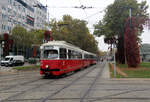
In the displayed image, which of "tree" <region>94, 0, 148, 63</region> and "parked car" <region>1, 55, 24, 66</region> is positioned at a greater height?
"tree" <region>94, 0, 148, 63</region>

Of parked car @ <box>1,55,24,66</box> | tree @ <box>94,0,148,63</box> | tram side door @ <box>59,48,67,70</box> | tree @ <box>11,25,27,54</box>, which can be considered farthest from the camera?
tree @ <box>11,25,27,54</box>

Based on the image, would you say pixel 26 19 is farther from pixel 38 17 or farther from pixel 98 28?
pixel 98 28

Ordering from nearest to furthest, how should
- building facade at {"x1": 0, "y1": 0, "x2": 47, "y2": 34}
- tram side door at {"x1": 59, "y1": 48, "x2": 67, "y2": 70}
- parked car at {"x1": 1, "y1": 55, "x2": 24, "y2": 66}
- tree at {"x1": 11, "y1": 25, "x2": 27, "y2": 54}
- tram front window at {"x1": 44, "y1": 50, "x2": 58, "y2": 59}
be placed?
tram front window at {"x1": 44, "y1": 50, "x2": 58, "y2": 59}
tram side door at {"x1": 59, "y1": 48, "x2": 67, "y2": 70}
parked car at {"x1": 1, "y1": 55, "x2": 24, "y2": 66}
tree at {"x1": 11, "y1": 25, "x2": 27, "y2": 54}
building facade at {"x1": 0, "y1": 0, "x2": 47, "y2": 34}

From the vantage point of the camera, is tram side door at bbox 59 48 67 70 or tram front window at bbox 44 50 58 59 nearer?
tram front window at bbox 44 50 58 59

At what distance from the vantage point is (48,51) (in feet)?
51.2

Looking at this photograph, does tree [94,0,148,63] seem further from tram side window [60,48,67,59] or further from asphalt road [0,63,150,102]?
asphalt road [0,63,150,102]

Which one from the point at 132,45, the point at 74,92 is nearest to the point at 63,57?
the point at 74,92

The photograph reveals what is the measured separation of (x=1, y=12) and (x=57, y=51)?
4300cm

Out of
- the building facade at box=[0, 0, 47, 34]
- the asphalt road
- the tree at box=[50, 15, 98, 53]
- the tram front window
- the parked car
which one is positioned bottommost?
the asphalt road

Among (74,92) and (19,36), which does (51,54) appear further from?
(19,36)

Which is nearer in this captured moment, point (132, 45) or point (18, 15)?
point (132, 45)

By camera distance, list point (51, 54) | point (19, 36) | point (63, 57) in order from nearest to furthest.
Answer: point (51, 54)
point (63, 57)
point (19, 36)

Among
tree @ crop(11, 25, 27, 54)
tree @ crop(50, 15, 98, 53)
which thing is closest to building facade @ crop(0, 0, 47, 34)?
tree @ crop(11, 25, 27, 54)

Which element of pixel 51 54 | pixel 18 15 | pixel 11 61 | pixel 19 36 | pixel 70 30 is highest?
pixel 18 15
